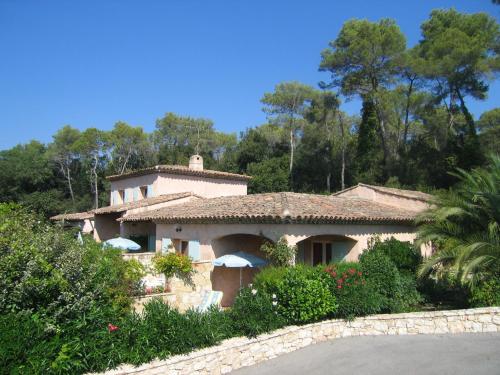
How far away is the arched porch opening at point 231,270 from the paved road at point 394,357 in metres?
7.08

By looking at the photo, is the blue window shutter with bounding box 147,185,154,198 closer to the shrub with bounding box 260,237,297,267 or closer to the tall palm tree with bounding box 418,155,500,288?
the shrub with bounding box 260,237,297,267

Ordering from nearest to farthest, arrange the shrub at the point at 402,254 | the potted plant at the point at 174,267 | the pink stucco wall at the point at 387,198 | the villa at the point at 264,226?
the potted plant at the point at 174,267 < the villa at the point at 264,226 < the shrub at the point at 402,254 < the pink stucco wall at the point at 387,198

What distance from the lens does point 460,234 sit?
547 inches

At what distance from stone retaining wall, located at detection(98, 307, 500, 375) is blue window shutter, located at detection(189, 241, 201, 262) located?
7.99m

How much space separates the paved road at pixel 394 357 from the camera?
8836 millimetres

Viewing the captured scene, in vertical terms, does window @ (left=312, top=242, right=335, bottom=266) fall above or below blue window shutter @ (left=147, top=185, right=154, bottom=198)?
below

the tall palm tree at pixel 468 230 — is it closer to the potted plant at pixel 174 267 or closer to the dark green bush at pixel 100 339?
the potted plant at pixel 174 267

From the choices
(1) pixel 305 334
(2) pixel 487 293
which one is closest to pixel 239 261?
(1) pixel 305 334

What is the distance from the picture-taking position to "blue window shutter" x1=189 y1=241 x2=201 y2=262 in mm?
17725

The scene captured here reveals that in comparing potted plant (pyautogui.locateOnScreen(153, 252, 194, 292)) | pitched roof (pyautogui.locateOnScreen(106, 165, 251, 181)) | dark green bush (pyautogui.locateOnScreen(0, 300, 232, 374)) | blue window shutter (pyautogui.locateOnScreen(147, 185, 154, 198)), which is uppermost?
pitched roof (pyautogui.locateOnScreen(106, 165, 251, 181))

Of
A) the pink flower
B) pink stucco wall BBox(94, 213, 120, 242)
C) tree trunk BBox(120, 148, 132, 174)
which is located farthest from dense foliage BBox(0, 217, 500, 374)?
tree trunk BBox(120, 148, 132, 174)

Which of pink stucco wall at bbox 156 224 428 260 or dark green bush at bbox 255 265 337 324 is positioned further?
pink stucco wall at bbox 156 224 428 260

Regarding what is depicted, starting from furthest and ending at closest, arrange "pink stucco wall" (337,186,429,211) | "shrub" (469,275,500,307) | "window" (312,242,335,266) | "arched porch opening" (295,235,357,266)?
"pink stucco wall" (337,186,429,211) → "window" (312,242,335,266) → "arched porch opening" (295,235,357,266) → "shrub" (469,275,500,307)

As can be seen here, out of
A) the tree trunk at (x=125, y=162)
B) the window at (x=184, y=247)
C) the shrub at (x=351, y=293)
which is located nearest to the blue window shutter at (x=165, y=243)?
the window at (x=184, y=247)
